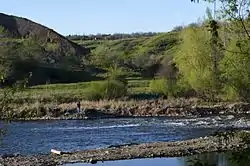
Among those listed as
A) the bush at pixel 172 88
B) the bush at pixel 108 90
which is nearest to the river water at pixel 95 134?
the bush at pixel 172 88

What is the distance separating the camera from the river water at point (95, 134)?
41.6 meters

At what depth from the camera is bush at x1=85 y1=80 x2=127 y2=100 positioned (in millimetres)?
82188

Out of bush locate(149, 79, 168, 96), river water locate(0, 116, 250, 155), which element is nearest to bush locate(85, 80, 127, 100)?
bush locate(149, 79, 168, 96)

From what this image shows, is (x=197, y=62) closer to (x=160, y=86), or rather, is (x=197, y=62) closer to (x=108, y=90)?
(x=160, y=86)

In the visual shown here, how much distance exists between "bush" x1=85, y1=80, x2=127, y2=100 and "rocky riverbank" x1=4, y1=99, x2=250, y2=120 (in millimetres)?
5817

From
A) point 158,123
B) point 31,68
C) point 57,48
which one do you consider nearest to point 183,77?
point 158,123

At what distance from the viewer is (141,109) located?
237 ft

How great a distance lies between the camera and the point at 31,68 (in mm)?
124750

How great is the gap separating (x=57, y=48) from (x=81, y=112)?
11266cm

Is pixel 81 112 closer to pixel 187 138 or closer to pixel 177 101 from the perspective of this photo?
pixel 177 101

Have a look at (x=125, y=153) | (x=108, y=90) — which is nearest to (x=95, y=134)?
(x=125, y=153)

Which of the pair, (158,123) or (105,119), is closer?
(158,123)

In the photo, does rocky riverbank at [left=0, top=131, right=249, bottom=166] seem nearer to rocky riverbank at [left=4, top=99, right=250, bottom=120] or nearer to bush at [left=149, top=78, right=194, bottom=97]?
rocky riverbank at [left=4, top=99, right=250, bottom=120]

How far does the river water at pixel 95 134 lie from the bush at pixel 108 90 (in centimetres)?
2307
